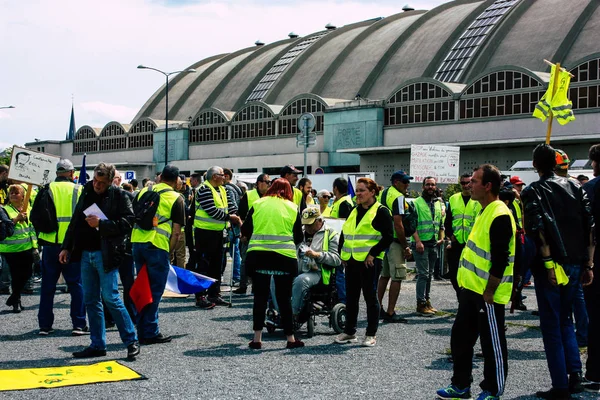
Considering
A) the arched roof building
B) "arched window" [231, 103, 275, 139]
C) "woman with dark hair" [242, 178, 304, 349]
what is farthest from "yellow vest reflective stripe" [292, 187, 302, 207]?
"arched window" [231, 103, 275, 139]

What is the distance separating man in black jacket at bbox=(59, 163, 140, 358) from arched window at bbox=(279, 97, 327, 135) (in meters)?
46.2

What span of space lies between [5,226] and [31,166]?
132cm

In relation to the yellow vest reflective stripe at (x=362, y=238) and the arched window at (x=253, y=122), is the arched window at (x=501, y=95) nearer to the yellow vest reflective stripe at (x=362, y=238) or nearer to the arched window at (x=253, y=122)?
the arched window at (x=253, y=122)

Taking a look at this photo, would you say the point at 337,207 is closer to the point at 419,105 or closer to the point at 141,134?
the point at 419,105

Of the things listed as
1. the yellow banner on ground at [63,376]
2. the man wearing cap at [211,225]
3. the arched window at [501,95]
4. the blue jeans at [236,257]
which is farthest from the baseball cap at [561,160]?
the arched window at [501,95]

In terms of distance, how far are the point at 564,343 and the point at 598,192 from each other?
138cm

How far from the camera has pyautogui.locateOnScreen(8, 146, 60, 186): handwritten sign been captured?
1112 cm

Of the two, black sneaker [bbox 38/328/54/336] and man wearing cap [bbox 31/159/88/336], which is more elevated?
man wearing cap [bbox 31/159/88/336]

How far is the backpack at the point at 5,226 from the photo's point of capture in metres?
10.1

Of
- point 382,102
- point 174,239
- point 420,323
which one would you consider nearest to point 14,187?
point 174,239

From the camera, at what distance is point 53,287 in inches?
363

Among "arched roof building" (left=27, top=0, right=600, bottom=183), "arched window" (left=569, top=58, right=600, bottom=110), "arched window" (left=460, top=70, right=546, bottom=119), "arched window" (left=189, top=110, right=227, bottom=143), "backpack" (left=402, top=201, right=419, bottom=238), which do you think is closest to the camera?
"backpack" (left=402, top=201, right=419, bottom=238)

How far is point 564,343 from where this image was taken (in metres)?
6.57

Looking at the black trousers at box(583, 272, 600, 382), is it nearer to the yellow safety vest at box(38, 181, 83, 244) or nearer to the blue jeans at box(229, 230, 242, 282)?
the yellow safety vest at box(38, 181, 83, 244)
